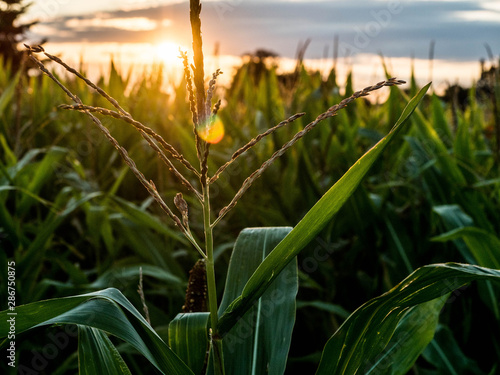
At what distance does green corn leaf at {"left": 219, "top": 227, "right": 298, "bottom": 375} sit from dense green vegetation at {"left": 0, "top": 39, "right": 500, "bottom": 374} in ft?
1.92

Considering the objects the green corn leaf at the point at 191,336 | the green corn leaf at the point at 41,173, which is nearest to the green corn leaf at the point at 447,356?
the green corn leaf at the point at 191,336

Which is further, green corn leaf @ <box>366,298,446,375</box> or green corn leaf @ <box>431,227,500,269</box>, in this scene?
green corn leaf @ <box>431,227,500,269</box>

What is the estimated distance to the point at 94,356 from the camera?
2.21ft

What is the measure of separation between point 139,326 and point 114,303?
48mm

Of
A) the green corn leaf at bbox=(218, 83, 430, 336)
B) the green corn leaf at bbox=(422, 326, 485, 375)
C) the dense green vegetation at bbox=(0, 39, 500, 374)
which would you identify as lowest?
the green corn leaf at bbox=(422, 326, 485, 375)

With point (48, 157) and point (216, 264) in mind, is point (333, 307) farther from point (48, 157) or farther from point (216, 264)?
point (48, 157)

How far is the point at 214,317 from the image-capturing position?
2.15 ft

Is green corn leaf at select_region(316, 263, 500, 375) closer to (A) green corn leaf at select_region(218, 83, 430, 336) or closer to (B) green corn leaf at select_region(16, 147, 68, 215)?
(A) green corn leaf at select_region(218, 83, 430, 336)

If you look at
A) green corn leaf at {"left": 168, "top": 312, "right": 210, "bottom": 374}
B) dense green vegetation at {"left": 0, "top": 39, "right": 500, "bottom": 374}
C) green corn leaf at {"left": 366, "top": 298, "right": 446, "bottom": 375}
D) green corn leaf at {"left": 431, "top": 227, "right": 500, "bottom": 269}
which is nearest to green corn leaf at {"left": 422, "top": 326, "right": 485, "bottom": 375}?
dense green vegetation at {"left": 0, "top": 39, "right": 500, "bottom": 374}

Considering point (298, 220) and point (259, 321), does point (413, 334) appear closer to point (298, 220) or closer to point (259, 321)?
point (259, 321)

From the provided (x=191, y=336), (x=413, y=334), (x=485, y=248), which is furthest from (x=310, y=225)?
(x=485, y=248)

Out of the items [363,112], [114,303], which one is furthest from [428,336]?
[363,112]

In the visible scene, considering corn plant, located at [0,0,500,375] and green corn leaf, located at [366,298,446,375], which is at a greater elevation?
corn plant, located at [0,0,500,375]

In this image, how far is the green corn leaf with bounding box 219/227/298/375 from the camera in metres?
0.85
